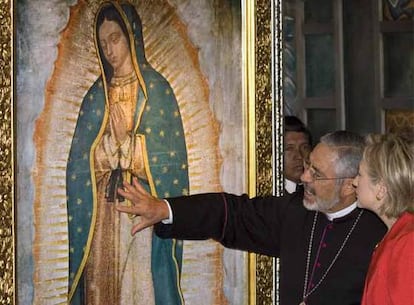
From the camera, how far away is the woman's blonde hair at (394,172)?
3.55 meters

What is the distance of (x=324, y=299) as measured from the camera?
166 inches

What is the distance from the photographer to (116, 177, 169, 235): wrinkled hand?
4051mm

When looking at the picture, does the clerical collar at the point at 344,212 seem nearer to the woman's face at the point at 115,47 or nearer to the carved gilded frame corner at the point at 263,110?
the carved gilded frame corner at the point at 263,110

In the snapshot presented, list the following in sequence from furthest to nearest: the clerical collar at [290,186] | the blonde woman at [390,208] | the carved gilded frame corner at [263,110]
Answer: the clerical collar at [290,186]
the carved gilded frame corner at [263,110]
the blonde woman at [390,208]

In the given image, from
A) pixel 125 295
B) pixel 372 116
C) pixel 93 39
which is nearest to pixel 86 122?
pixel 93 39

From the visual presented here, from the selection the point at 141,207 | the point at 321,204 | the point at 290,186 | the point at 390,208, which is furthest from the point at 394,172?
the point at 290,186

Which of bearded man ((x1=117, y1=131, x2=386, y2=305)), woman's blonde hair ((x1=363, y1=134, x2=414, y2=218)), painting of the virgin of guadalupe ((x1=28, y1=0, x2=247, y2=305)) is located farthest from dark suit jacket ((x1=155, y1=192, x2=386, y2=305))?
woman's blonde hair ((x1=363, y1=134, x2=414, y2=218))

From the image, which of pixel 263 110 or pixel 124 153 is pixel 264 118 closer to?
pixel 263 110

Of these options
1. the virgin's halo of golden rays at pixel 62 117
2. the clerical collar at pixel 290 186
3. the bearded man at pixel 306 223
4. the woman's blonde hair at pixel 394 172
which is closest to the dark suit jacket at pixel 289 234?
the bearded man at pixel 306 223

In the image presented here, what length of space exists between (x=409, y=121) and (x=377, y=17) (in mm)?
497

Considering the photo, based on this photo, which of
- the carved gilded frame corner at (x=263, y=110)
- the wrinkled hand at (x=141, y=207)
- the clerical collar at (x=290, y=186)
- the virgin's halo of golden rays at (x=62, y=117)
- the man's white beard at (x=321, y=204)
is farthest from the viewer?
the clerical collar at (x=290, y=186)

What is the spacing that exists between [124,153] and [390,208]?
3.54 feet

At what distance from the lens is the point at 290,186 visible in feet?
15.3

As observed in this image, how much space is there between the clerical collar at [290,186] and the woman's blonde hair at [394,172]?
104cm
